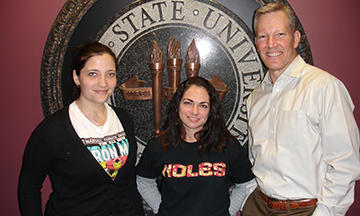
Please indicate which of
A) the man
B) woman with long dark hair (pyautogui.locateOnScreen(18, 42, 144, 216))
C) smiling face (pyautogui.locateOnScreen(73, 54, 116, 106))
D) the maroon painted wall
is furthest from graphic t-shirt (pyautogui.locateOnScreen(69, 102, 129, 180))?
the maroon painted wall

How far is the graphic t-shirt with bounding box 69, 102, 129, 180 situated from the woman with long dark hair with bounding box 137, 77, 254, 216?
0.19m

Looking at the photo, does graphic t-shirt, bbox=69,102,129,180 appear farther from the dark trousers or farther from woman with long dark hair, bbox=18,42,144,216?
the dark trousers

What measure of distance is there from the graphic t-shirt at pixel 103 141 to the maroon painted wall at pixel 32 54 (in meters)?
0.77

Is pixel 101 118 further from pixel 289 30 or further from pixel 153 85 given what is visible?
pixel 289 30

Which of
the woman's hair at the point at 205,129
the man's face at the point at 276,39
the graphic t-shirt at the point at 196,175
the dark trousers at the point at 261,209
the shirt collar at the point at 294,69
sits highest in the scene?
the man's face at the point at 276,39

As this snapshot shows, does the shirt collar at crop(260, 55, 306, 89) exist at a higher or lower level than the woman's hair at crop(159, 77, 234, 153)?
higher

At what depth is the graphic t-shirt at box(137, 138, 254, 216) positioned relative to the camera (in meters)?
1.38

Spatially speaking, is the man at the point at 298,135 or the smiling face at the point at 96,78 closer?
the man at the point at 298,135

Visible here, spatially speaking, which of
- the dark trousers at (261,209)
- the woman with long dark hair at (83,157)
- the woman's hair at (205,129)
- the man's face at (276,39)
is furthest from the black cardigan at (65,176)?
the man's face at (276,39)

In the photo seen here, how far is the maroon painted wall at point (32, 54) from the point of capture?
1.73 m

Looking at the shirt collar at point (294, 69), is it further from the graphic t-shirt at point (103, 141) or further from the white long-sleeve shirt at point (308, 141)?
the graphic t-shirt at point (103, 141)

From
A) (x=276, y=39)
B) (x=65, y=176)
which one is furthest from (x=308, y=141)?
(x=65, y=176)

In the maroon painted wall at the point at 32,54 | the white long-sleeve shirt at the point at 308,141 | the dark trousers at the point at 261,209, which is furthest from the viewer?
the maroon painted wall at the point at 32,54

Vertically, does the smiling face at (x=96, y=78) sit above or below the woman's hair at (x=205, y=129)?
above
